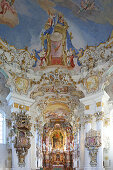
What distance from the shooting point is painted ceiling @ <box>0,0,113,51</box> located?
18234mm

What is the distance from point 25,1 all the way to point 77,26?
15.2 feet

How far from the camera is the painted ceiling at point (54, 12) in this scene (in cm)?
1823

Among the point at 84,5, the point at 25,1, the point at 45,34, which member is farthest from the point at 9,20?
the point at 84,5

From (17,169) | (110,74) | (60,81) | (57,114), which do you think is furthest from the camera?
(57,114)

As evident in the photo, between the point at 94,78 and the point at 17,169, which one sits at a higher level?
the point at 94,78

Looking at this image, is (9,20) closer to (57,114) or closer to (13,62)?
(13,62)

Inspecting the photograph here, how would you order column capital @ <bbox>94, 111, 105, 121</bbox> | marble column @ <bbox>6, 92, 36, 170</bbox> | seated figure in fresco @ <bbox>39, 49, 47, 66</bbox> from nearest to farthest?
marble column @ <bbox>6, 92, 36, 170</bbox> → column capital @ <bbox>94, 111, 105, 121</bbox> → seated figure in fresco @ <bbox>39, 49, 47, 66</bbox>

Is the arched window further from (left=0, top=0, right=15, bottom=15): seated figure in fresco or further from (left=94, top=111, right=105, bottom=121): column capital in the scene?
(left=0, top=0, right=15, bottom=15): seated figure in fresco

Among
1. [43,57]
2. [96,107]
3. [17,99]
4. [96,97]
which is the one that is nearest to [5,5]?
[43,57]

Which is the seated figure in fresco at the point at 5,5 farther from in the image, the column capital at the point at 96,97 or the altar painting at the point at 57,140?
the altar painting at the point at 57,140

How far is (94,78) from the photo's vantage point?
19906mm

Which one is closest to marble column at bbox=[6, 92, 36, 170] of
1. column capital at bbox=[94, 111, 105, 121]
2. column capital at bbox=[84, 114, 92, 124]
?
column capital at bbox=[84, 114, 92, 124]

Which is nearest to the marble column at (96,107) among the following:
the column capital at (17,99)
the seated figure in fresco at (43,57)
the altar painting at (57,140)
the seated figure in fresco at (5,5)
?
the column capital at (17,99)

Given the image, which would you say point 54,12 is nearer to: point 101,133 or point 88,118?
point 88,118
